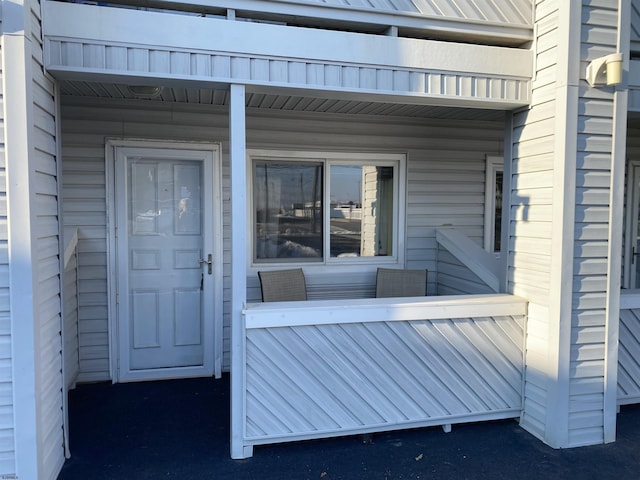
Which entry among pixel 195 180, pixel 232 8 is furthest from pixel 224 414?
pixel 232 8

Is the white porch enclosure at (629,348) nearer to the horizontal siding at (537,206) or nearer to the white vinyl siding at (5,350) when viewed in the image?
the horizontal siding at (537,206)

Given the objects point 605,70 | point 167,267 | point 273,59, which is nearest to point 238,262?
point 273,59

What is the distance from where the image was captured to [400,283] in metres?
4.13

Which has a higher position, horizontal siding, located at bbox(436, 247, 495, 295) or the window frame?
the window frame

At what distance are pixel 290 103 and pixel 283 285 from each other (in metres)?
1.48

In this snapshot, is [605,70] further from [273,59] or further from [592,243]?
[273,59]

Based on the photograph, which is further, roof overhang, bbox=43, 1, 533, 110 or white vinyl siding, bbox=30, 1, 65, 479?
roof overhang, bbox=43, 1, 533, 110

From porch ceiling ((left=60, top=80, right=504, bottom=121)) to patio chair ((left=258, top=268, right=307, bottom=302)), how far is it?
137 centimetres

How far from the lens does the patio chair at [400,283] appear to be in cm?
411

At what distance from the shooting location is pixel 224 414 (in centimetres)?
328

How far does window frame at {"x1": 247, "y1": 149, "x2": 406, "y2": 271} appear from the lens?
13.0 feet

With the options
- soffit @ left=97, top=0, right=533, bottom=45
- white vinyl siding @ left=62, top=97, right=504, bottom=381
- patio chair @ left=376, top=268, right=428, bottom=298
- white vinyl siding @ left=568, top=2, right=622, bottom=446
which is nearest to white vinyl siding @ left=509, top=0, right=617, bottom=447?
white vinyl siding @ left=568, top=2, right=622, bottom=446

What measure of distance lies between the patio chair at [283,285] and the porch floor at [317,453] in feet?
3.20

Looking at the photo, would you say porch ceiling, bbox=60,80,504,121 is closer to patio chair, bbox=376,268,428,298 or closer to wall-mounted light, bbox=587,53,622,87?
wall-mounted light, bbox=587,53,622,87
